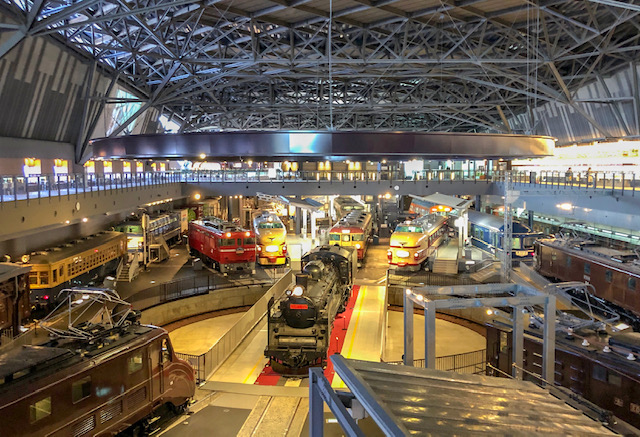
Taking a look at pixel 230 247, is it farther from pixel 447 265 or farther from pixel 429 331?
pixel 429 331

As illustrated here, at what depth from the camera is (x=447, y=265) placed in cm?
3070

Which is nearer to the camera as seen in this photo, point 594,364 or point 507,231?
point 594,364

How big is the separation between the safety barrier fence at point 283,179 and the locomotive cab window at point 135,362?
32.5ft

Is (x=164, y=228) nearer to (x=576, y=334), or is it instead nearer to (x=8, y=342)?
(x=8, y=342)

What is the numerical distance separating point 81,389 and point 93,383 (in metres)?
0.27

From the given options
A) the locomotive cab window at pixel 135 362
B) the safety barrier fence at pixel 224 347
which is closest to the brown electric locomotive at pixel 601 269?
the safety barrier fence at pixel 224 347

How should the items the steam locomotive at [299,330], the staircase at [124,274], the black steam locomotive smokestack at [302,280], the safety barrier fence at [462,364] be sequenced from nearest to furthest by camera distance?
1. the steam locomotive at [299,330]
2. the safety barrier fence at [462,364]
3. the black steam locomotive smokestack at [302,280]
4. the staircase at [124,274]

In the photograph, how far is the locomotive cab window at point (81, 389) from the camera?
9867 millimetres

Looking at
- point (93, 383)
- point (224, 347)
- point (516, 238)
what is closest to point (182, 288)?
point (224, 347)

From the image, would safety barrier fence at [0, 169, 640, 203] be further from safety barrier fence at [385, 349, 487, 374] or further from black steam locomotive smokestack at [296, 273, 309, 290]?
safety barrier fence at [385, 349, 487, 374]

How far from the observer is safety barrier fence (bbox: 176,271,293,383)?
15.3 metres

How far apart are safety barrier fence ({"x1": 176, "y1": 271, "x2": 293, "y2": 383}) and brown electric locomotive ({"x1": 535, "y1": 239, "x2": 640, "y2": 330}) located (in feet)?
42.9

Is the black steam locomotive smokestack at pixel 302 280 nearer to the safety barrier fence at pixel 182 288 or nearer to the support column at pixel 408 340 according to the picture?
the support column at pixel 408 340

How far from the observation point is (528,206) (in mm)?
41188
